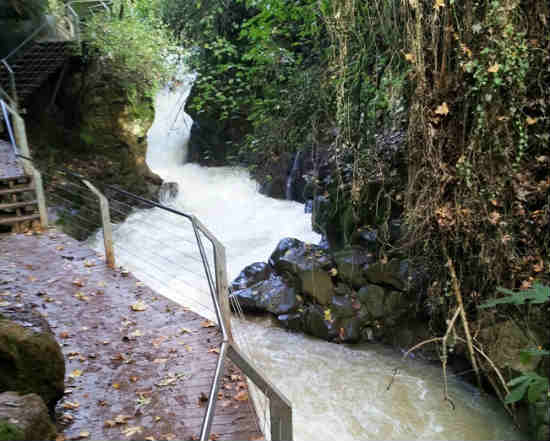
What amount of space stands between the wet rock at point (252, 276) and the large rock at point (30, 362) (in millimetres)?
4823

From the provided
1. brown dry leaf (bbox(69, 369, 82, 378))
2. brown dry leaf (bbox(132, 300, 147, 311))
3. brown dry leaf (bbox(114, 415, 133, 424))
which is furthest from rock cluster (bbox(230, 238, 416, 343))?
brown dry leaf (bbox(114, 415, 133, 424))

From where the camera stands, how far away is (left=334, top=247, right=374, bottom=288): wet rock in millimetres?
7277

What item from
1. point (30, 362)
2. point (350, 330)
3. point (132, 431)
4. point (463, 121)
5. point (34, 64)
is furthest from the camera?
point (34, 64)

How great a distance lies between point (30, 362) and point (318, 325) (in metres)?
4.56

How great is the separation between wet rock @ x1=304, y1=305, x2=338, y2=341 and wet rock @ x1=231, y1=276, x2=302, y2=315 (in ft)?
1.09

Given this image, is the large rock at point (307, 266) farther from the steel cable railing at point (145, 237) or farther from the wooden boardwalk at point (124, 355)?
the wooden boardwalk at point (124, 355)

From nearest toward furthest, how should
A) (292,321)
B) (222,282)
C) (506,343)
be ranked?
(222,282) < (506,343) < (292,321)

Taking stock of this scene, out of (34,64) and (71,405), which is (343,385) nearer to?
(71,405)

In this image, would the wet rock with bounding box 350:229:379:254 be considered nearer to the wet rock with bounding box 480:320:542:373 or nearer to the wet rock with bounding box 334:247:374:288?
the wet rock with bounding box 334:247:374:288

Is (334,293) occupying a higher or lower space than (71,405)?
lower

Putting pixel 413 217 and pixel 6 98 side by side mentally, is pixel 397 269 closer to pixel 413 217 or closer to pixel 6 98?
pixel 413 217

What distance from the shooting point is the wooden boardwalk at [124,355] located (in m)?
3.31

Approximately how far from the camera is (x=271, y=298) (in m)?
7.52

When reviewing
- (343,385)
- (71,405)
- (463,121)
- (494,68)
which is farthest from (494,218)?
(71,405)
